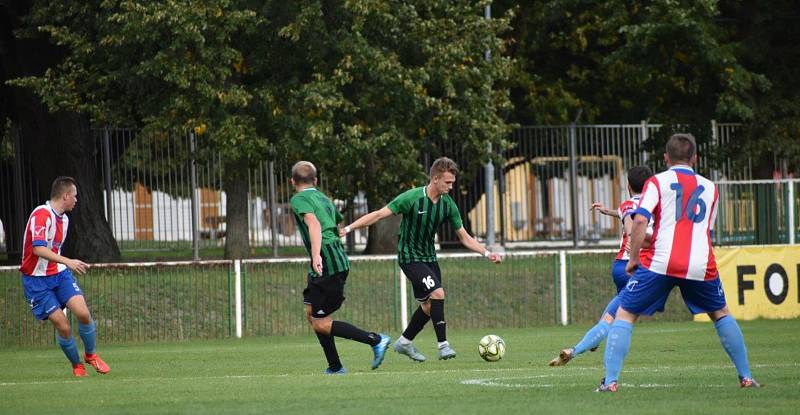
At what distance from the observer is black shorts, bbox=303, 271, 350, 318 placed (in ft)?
42.3

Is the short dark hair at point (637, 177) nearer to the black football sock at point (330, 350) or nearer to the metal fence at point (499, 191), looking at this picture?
the black football sock at point (330, 350)

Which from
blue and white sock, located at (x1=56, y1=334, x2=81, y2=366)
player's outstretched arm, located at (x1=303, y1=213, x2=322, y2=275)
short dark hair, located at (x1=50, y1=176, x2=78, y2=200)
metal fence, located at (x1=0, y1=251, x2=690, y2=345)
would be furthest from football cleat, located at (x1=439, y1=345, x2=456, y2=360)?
metal fence, located at (x1=0, y1=251, x2=690, y2=345)

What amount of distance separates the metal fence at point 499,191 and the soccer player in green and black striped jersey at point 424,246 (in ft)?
44.3

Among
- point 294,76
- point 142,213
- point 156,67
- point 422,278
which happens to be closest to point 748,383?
point 422,278

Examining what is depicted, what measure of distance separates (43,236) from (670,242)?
262 inches

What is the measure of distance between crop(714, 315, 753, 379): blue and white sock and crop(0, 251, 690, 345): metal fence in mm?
13231

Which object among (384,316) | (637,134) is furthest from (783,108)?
(384,316)

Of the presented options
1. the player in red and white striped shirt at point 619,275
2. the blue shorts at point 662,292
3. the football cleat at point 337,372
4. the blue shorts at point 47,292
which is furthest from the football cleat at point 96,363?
the blue shorts at point 662,292

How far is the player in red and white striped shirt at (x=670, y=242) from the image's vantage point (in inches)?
394

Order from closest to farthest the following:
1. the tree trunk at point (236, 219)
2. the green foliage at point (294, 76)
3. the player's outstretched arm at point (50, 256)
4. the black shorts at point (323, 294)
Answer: the black shorts at point (323, 294) → the player's outstretched arm at point (50, 256) → the green foliage at point (294, 76) → the tree trunk at point (236, 219)

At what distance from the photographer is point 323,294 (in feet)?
42.3

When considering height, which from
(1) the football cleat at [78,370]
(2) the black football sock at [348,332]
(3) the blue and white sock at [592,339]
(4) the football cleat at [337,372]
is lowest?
(1) the football cleat at [78,370]

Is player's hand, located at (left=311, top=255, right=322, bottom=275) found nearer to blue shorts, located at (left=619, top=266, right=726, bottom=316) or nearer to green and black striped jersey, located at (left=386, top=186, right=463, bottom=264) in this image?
green and black striped jersey, located at (left=386, top=186, right=463, bottom=264)

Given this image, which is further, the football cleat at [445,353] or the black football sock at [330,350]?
the football cleat at [445,353]
